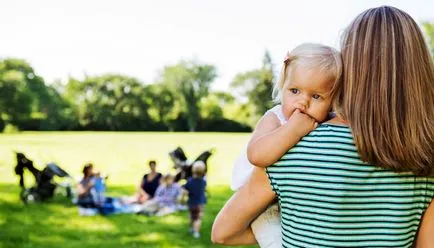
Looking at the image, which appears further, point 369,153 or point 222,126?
point 222,126

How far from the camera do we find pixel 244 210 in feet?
3.54

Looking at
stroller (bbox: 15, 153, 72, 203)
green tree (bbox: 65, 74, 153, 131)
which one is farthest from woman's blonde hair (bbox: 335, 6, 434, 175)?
green tree (bbox: 65, 74, 153, 131)

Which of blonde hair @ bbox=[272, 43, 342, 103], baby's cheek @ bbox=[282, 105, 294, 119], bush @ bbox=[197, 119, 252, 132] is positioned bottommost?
bush @ bbox=[197, 119, 252, 132]

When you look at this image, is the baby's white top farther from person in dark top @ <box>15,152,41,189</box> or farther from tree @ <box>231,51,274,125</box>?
tree @ <box>231,51,274,125</box>

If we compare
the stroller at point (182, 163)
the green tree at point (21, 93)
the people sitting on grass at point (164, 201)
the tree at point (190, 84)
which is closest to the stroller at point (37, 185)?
the people sitting on grass at point (164, 201)

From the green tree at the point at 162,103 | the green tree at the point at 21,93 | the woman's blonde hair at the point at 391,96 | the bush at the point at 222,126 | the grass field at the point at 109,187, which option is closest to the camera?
the woman's blonde hair at the point at 391,96

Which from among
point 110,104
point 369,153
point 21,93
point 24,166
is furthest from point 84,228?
point 110,104

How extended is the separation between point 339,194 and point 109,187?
9901 mm

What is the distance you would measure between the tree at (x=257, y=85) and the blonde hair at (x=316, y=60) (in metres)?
17.2

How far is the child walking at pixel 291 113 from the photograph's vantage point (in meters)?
0.99

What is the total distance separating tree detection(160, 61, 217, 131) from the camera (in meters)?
17.6

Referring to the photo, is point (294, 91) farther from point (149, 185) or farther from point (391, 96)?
point (149, 185)

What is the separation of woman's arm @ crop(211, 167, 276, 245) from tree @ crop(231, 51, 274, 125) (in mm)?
17189

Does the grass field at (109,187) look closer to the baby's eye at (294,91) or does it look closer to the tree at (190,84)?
the tree at (190,84)
